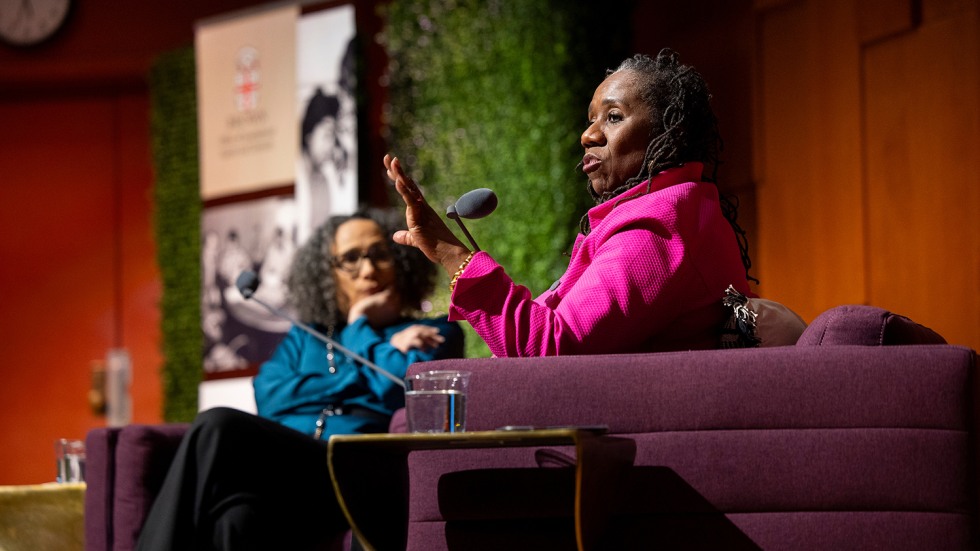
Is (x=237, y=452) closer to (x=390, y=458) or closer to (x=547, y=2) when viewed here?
(x=390, y=458)

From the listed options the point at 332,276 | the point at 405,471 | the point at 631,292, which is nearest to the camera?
the point at 631,292

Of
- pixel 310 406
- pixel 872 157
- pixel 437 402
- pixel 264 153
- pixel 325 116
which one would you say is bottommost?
pixel 310 406

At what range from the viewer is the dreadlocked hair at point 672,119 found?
90.5 inches

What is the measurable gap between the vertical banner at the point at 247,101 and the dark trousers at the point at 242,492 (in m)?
3.92

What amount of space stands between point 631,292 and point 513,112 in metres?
3.55

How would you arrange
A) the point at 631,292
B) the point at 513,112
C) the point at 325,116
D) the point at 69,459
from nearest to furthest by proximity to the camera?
the point at 631,292 → the point at 69,459 → the point at 513,112 → the point at 325,116


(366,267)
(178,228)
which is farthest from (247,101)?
(366,267)

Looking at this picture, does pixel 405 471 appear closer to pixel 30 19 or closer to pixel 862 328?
pixel 862 328

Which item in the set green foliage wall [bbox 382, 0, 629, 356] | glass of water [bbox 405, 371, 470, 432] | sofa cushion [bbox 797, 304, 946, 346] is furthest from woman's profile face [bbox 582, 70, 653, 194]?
green foliage wall [bbox 382, 0, 629, 356]

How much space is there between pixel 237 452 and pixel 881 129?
2.92m

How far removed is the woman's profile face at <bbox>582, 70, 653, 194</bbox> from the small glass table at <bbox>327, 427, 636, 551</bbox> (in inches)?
26.3

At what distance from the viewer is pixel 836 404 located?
1.78 m

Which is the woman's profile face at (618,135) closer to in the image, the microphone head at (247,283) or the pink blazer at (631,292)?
the pink blazer at (631,292)

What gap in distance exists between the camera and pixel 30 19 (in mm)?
7246
